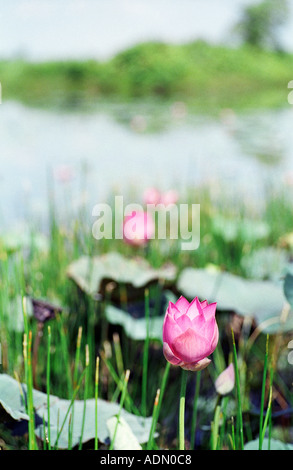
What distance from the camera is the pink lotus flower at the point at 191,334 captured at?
1.46ft

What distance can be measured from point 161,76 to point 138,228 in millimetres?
11593

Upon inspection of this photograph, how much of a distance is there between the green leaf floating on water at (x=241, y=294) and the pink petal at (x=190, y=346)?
46 cm

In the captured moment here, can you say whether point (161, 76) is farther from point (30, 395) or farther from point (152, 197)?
point (30, 395)

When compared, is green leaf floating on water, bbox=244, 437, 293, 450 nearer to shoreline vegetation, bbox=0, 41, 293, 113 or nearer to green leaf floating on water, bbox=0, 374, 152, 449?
green leaf floating on water, bbox=0, 374, 152, 449

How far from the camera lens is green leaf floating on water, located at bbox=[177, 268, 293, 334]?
92cm

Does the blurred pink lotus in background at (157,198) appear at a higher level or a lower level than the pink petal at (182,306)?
higher

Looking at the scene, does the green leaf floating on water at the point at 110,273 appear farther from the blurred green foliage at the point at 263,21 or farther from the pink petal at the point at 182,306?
the blurred green foliage at the point at 263,21

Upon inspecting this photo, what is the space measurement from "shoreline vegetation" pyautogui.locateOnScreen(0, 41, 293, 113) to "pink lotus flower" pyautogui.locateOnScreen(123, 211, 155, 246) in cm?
1091

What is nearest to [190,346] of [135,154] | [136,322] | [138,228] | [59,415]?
[59,415]

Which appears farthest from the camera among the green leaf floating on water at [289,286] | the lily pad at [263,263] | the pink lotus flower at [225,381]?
the lily pad at [263,263]

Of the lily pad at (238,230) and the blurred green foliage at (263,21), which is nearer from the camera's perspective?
the lily pad at (238,230)

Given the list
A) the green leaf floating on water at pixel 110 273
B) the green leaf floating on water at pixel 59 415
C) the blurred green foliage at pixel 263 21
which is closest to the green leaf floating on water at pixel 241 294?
the green leaf floating on water at pixel 110 273

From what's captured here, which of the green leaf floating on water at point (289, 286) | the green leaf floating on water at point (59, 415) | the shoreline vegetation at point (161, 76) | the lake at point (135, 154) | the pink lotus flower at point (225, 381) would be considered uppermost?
the shoreline vegetation at point (161, 76)

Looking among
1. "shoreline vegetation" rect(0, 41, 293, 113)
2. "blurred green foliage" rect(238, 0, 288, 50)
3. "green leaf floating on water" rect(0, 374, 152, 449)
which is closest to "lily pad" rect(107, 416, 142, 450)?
"green leaf floating on water" rect(0, 374, 152, 449)
